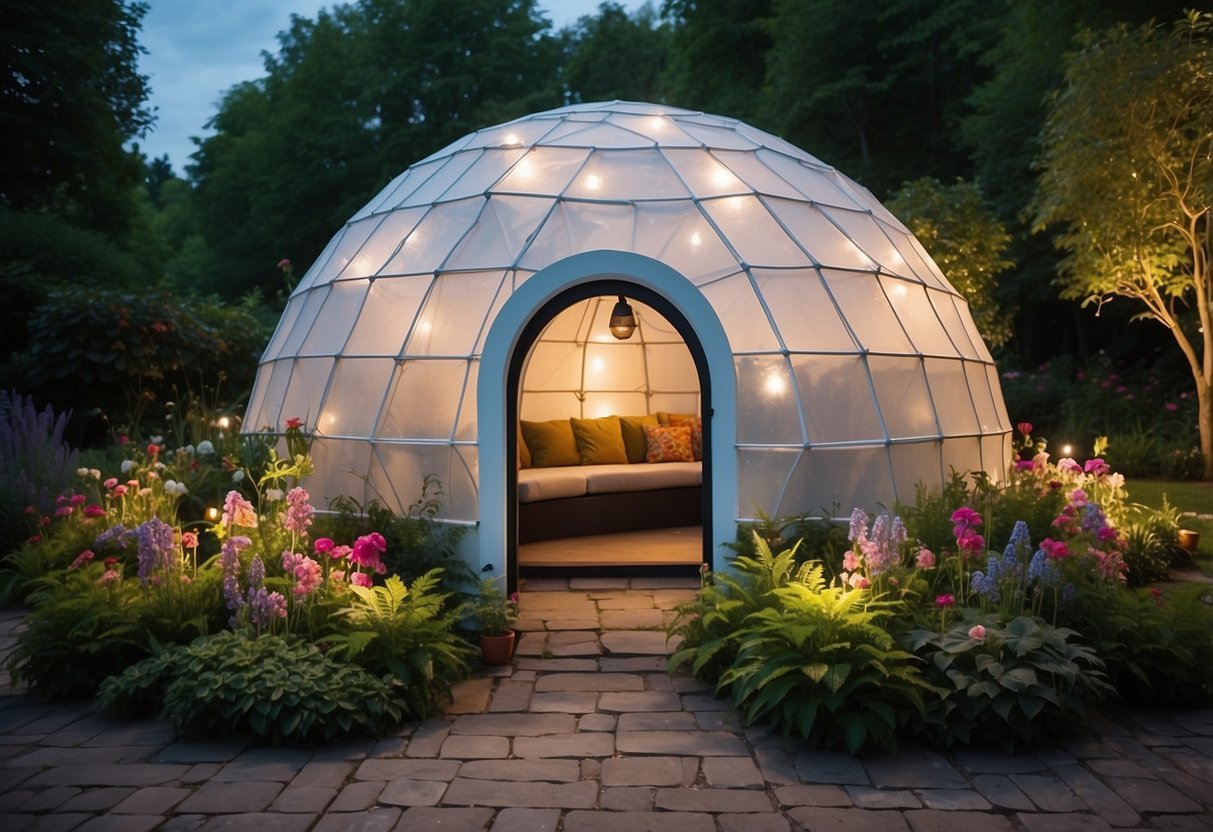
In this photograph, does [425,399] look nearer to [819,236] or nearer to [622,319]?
[622,319]

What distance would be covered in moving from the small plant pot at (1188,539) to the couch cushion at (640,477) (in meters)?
4.43

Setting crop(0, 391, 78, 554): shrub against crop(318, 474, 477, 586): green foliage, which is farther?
crop(0, 391, 78, 554): shrub

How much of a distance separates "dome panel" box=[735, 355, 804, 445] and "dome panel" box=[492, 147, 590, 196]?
2197 millimetres

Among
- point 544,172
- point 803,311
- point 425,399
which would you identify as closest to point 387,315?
point 425,399

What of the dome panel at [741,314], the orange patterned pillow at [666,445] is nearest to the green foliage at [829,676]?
the dome panel at [741,314]

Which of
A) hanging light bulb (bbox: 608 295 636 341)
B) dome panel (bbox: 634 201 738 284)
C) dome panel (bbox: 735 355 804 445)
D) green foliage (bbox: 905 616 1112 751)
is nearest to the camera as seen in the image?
green foliage (bbox: 905 616 1112 751)

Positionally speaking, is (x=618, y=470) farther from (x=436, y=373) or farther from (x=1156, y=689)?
(x=1156, y=689)

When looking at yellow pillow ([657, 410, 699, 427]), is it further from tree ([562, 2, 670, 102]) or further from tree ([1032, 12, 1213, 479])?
tree ([562, 2, 670, 102])

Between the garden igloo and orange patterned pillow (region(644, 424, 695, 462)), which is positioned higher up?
the garden igloo

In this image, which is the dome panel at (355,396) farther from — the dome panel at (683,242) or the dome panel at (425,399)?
the dome panel at (683,242)

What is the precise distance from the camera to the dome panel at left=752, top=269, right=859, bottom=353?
7152 millimetres

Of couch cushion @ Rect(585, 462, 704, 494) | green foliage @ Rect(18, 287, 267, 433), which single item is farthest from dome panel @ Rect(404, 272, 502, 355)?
green foliage @ Rect(18, 287, 267, 433)

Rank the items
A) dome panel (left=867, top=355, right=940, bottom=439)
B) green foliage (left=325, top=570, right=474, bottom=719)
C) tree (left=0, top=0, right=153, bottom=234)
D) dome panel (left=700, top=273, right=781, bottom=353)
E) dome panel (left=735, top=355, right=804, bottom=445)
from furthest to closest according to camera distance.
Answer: tree (left=0, top=0, right=153, bottom=234), dome panel (left=867, top=355, right=940, bottom=439), dome panel (left=700, top=273, right=781, bottom=353), dome panel (left=735, top=355, right=804, bottom=445), green foliage (left=325, top=570, right=474, bottom=719)

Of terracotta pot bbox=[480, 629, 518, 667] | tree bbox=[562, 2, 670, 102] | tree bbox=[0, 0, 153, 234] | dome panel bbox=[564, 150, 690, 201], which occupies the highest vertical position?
tree bbox=[562, 2, 670, 102]
